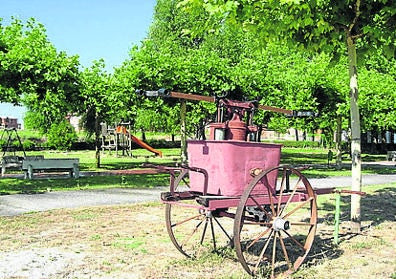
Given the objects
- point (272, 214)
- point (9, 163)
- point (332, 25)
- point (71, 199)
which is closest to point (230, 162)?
point (272, 214)

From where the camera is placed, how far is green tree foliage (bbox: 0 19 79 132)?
14714 millimetres

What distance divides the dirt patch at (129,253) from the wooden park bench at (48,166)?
335 inches

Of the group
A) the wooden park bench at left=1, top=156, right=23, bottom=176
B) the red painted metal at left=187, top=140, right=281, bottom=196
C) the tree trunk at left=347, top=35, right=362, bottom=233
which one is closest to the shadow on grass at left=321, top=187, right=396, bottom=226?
the tree trunk at left=347, top=35, right=362, bottom=233

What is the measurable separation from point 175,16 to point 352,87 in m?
34.9

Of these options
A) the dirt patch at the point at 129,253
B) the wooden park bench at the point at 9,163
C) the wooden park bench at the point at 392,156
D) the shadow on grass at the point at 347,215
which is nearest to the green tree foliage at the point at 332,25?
the shadow on grass at the point at 347,215

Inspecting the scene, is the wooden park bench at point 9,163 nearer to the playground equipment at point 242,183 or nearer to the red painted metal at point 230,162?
the playground equipment at point 242,183

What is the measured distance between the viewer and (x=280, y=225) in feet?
19.1

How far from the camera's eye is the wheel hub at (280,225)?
5.82 m

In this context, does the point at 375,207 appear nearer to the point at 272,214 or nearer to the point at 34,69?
the point at 272,214

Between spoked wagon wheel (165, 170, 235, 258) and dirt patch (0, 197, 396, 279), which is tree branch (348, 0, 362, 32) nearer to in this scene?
dirt patch (0, 197, 396, 279)

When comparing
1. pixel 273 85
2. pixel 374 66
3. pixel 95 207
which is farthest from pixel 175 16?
pixel 95 207

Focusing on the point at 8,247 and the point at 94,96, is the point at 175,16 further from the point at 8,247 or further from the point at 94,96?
the point at 8,247

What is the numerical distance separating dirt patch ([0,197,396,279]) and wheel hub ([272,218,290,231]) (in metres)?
0.56

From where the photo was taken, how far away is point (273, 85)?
22297mm
